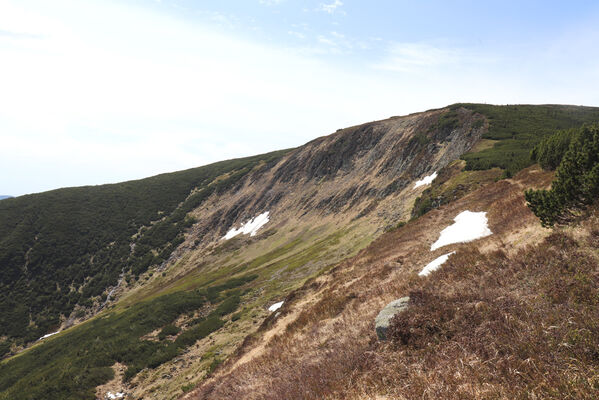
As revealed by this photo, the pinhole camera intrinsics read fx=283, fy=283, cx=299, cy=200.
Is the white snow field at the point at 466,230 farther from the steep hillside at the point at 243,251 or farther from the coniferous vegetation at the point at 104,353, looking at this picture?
the coniferous vegetation at the point at 104,353

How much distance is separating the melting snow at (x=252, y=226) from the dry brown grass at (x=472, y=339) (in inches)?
2508

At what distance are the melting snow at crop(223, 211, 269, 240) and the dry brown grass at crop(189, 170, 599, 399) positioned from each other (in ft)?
209

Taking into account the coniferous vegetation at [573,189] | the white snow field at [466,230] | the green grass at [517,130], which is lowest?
the white snow field at [466,230]

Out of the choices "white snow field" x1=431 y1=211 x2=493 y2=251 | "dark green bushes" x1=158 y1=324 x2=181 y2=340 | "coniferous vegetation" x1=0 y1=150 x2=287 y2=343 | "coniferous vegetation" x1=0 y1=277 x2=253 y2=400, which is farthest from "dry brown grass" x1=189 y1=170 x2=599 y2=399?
"coniferous vegetation" x1=0 y1=150 x2=287 y2=343

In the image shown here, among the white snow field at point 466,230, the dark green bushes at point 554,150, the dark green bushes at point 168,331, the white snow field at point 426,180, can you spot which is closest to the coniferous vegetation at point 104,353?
the dark green bushes at point 168,331

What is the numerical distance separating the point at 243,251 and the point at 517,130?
6018 cm

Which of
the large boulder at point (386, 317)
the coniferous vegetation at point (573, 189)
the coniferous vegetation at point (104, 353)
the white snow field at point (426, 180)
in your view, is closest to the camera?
the large boulder at point (386, 317)

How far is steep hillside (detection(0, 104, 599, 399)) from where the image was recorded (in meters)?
16.8

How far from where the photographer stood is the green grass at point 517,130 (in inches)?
1417

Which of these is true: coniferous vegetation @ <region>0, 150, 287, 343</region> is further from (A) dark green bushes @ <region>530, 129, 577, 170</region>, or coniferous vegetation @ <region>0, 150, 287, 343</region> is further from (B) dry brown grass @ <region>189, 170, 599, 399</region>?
(A) dark green bushes @ <region>530, 129, 577, 170</region>

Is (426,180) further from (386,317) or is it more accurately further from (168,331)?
(386,317)

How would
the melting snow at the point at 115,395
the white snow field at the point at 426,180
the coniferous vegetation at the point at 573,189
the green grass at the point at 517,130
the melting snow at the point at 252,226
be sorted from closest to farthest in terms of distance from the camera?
the coniferous vegetation at the point at 573,189 → the melting snow at the point at 115,395 → the green grass at the point at 517,130 → the white snow field at the point at 426,180 → the melting snow at the point at 252,226

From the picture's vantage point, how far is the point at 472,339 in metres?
6.47

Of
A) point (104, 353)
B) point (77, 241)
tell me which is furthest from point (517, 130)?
point (77, 241)
